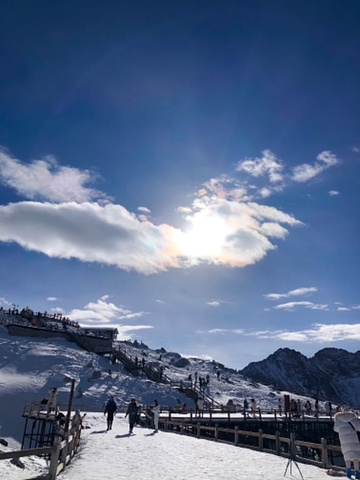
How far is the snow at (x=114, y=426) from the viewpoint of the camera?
11.7 metres

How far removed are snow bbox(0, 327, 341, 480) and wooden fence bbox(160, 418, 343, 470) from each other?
1.98ft

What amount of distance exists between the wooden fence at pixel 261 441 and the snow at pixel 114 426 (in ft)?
1.98

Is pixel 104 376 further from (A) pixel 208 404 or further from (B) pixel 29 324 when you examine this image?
(B) pixel 29 324

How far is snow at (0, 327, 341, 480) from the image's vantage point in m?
11.7

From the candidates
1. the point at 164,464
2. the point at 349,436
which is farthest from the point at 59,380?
the point at 349,436

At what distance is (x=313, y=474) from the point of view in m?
11.5

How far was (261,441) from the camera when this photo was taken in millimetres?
17016

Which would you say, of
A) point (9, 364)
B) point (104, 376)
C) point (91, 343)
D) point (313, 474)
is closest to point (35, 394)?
point (9, 364)

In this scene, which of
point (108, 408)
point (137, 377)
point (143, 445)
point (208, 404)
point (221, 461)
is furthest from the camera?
point (137, 377)

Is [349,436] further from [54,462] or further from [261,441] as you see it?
[261,441]

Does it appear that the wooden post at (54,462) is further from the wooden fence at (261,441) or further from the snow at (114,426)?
the wooden fence at (261,441)

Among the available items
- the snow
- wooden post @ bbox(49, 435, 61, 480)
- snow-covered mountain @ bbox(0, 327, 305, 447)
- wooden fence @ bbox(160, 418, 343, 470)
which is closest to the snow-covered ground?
the snow

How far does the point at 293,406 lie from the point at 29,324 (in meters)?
37.7

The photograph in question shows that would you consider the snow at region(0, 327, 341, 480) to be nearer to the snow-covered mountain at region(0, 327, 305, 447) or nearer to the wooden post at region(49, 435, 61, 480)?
the snow-covered mountain at region(0, 327, 305, 447)
